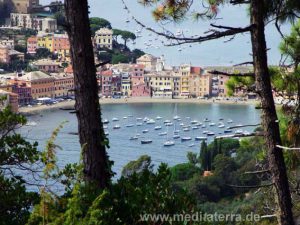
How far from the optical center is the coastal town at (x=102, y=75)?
2492cm

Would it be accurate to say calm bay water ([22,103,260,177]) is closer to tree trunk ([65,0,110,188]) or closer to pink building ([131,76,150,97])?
pink building ([131,76,150,97])

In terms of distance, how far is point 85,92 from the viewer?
4.36 feet

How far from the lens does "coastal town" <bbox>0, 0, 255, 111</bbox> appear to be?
24922 mm

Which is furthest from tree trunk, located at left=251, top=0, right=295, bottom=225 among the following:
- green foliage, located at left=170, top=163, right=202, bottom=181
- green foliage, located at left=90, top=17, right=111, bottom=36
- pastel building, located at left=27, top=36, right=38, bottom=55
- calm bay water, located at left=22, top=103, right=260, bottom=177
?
green foliage, located at left=90, top=17, right=111, bottom=36

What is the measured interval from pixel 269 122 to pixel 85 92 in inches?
16.8

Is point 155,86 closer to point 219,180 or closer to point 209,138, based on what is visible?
point 209,138

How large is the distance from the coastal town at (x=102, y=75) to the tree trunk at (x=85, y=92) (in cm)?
2250

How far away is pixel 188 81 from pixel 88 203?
26417 mm

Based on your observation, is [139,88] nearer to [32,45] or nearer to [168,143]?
[32,45]

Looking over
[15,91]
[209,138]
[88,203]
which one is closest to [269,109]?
[88,203]

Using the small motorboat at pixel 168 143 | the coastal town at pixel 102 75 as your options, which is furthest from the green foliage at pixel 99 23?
the small motorboat at pixel 168 143

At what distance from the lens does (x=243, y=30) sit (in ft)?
4.84

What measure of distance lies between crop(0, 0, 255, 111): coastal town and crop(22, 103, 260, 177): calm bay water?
1.37 metres

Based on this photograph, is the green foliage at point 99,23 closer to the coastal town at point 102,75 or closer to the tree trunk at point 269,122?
the coastal town at point 102,75
